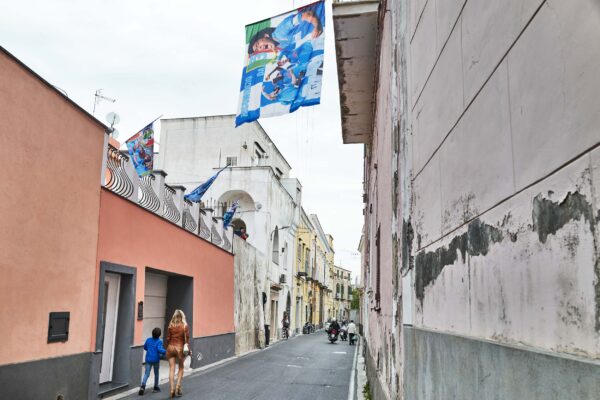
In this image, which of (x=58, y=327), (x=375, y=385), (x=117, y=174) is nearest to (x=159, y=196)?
(x=117, y=174)

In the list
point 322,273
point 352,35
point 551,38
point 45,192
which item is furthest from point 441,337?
point 322,273

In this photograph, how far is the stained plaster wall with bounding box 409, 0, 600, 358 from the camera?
143 centimetres

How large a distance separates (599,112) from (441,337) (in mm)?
1886

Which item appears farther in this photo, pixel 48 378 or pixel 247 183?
pixel 247 183

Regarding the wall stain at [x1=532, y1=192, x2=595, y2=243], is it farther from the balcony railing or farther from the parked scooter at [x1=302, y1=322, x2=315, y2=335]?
the parked scooter at [x1=302, y1=322, x2=315, y2=335]

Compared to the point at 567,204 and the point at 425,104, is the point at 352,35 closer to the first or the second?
the point at 425,104

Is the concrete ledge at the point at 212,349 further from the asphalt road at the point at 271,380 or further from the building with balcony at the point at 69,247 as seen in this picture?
the building with balcony at the point at 69,247

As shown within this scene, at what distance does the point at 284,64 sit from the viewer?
8742mm

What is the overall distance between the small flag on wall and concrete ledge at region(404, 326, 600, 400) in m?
9.54

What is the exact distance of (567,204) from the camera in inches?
59.4

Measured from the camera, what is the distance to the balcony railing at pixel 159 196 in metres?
10.6

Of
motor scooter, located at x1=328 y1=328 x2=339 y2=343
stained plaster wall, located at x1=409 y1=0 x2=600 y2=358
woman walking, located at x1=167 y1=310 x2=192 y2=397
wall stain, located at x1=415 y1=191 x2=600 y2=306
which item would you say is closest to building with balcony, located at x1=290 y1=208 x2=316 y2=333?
motor scooter, located at x1=328 y1=328 x2=339 y2=343

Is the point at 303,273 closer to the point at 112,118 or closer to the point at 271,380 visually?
the point at 271,380

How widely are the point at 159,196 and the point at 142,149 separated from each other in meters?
1.50
